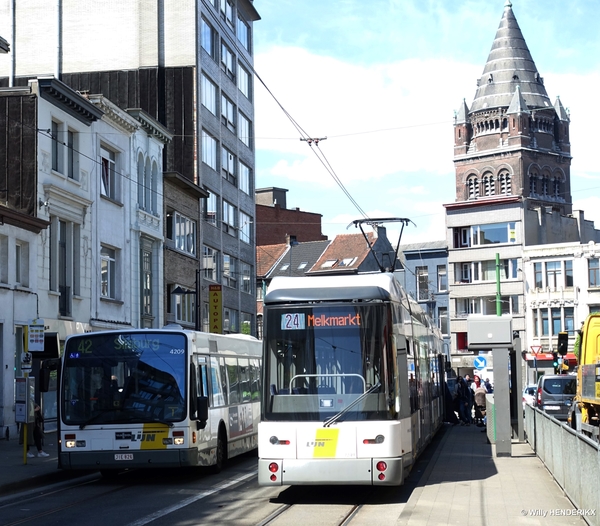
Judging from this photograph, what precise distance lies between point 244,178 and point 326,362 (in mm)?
43341

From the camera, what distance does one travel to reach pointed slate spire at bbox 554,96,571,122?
138m

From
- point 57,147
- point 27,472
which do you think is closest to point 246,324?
point 57,147

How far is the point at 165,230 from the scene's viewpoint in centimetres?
4222

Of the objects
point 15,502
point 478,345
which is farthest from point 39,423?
point 478,345

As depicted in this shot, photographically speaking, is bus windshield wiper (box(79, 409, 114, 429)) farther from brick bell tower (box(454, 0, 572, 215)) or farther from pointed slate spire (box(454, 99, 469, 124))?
pointed slate spire (box(454, 99, 469, 124))

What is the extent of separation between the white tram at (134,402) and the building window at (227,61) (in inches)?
1421

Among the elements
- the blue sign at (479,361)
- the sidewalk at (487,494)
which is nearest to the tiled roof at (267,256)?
the blue sign at (479,361)

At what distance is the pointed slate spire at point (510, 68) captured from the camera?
132875 millimetres

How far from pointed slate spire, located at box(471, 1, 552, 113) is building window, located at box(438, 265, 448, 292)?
174 feet

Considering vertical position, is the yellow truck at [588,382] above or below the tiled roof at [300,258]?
below

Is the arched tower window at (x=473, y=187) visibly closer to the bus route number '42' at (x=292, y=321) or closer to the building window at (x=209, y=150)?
the building window at (x=209, y=150)

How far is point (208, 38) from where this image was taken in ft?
164

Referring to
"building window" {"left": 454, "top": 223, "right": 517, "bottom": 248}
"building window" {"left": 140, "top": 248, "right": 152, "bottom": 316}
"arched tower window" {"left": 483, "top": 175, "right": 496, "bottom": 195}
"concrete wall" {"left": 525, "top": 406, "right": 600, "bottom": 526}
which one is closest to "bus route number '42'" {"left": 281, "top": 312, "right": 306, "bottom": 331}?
"concrete wall" {"left": 525, "top": 406, "right": 600, "bottom": 526}

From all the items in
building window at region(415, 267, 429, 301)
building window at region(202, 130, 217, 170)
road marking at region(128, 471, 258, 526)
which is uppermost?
building window at region(202, 130, 217, 170)
